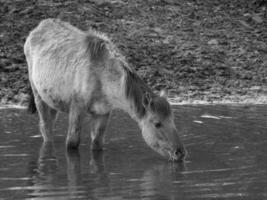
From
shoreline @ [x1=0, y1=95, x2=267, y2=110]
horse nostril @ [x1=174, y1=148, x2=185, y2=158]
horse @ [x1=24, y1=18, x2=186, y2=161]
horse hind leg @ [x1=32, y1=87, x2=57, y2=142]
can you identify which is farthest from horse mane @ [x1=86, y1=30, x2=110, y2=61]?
shoreline @ [x1=0, y1=95, x2=267, y2=110]

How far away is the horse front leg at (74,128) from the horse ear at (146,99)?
105cm

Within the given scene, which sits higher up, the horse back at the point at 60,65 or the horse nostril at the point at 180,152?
the horse back at the point at 60,65

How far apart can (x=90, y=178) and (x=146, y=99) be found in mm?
1635

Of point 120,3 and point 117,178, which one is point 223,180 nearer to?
point 117,178

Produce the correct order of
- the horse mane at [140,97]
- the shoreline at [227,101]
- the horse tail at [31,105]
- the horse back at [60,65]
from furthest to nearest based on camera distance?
the shoreline at [227,101] → the horse tail at [31,105] → the horse back at [60,65] → the horse mane at [140,97]

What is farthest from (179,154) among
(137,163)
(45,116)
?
(45,116)

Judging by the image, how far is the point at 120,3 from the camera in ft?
58.0

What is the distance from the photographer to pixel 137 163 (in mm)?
9031

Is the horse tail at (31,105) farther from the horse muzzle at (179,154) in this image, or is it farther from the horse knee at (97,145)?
the horse muzzle at (179,154)

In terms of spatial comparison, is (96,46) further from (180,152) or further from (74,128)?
(180,152)

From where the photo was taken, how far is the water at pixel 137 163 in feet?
24.3

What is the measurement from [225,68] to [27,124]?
16.2ft

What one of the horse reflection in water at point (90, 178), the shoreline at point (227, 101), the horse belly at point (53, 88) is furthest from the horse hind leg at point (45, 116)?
the shoreline at point (227, 101)

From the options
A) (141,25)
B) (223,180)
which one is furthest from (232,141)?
(141,25)
